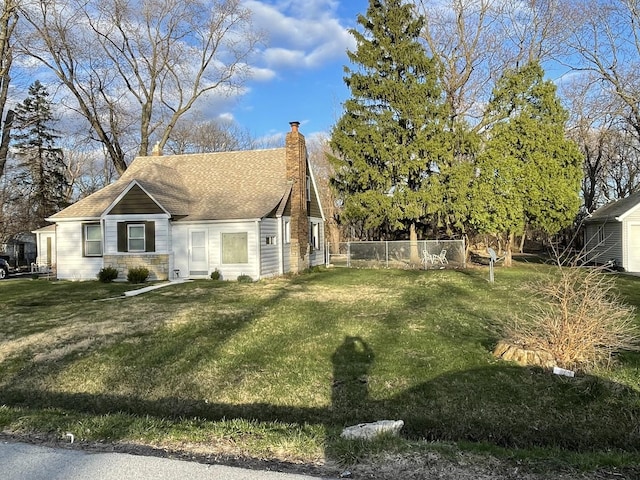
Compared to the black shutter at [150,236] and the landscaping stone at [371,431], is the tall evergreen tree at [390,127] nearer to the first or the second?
the black shutter at [150,236]

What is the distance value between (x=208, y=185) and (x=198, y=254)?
158 inches

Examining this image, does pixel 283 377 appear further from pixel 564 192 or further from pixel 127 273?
pixel 564 192

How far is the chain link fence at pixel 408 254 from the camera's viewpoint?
74.9ft

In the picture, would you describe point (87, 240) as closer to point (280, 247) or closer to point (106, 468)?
point (280, 247)

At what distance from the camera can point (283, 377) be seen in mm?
6695

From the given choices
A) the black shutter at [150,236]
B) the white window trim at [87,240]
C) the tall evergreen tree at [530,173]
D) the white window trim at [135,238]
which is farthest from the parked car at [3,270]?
the tall evergreen tree at [530,173]

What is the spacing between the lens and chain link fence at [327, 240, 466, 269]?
74.9 feet

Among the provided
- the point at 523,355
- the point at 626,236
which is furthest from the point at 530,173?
the point at 523,355

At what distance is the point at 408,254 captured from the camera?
23.5 meters

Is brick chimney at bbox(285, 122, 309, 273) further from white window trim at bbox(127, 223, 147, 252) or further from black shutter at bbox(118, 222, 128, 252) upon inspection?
black shutter at bbox(118, 222, 128, 252)

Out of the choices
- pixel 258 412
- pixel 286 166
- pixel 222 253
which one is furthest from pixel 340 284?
pixel 258 412

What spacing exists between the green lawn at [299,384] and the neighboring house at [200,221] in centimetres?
685

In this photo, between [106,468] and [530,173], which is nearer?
[106,468]

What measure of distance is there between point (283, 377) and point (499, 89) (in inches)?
884
